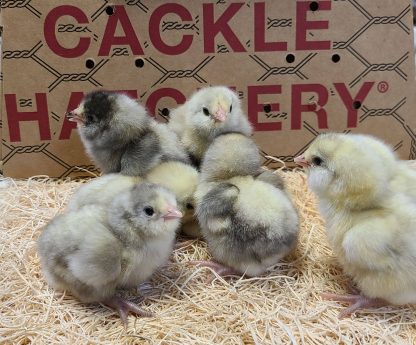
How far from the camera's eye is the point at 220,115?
1764 millimetres

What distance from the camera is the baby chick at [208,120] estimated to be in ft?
5.89

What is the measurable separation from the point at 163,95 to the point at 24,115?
1.96ft

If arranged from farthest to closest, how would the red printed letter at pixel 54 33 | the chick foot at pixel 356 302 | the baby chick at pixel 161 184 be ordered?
the red printed letter at pixel 54 33, the baby chick at pixel 161 184, the chick foot at pixel 356 302

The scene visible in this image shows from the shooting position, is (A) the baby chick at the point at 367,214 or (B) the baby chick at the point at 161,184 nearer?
(A) the baby chick at the point at 367,214

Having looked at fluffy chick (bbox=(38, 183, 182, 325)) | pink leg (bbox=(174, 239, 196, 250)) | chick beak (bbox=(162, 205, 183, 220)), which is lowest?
pink leg (bbox=(174, 239, 196, 250))

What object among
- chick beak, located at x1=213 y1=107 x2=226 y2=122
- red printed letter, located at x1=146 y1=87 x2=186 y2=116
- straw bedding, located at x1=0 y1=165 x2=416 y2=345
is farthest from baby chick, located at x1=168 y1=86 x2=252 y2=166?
straw bedding, located at x1=0 y1=165 x2=416 y2=345

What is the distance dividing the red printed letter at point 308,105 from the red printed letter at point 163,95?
0.49 metres

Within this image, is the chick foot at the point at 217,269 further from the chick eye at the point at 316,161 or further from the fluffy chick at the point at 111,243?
the chick eye at the point at 316,161

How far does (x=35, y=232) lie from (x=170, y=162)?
565 millimetres

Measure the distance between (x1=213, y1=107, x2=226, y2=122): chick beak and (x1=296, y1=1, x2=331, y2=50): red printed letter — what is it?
1.94ft

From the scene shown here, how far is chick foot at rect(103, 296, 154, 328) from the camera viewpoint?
1.45m

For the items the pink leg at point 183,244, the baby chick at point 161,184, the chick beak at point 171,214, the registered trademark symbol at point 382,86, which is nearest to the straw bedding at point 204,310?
the pink leg at point 183,244

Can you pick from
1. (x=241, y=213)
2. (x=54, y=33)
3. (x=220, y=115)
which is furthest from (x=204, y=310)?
(x=54, y=33)

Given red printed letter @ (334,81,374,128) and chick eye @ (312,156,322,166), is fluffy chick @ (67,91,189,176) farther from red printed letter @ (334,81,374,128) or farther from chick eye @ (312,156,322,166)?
red printed letter @ (334,81,374,128)
